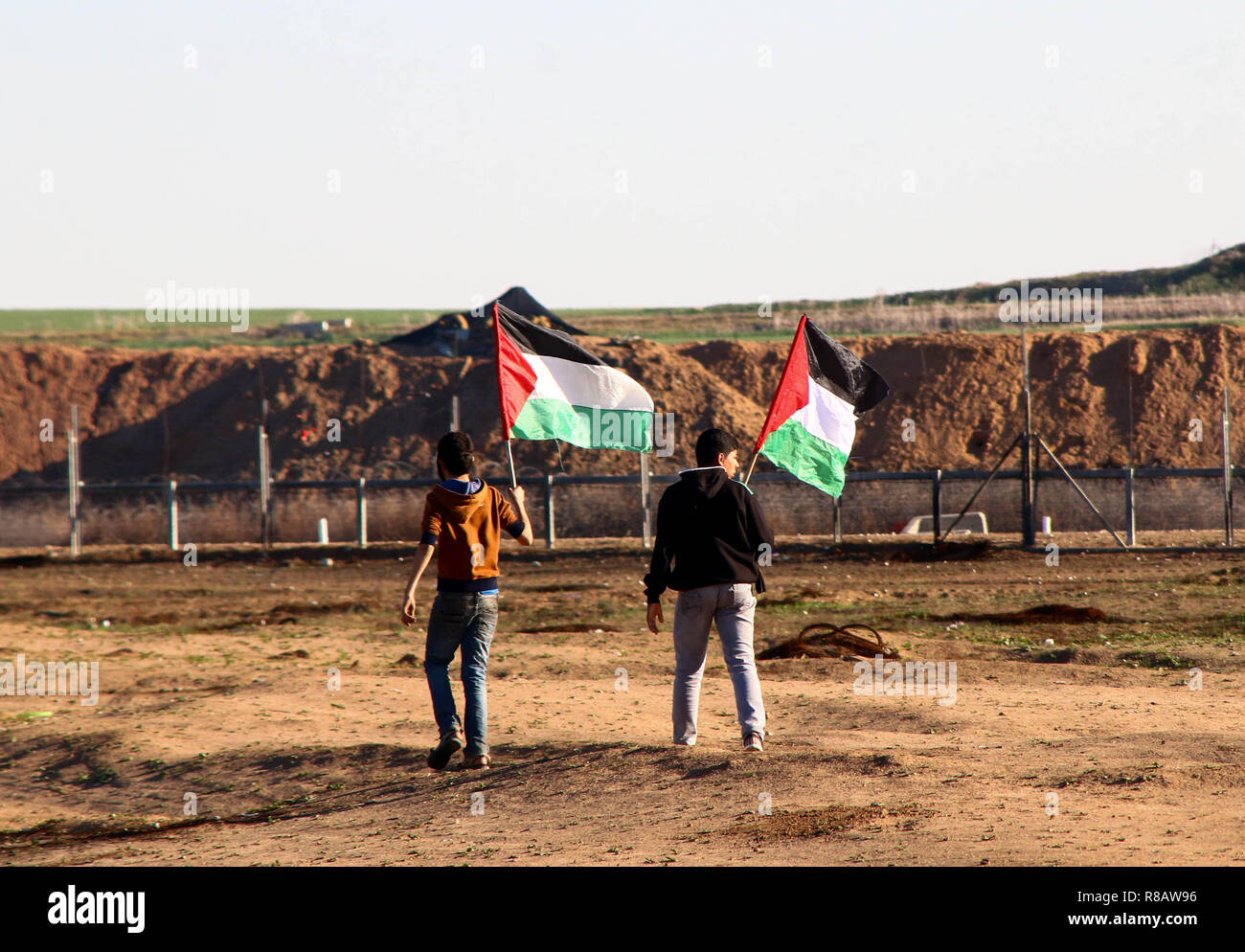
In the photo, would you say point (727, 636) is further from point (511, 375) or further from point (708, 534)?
point (511, 375)

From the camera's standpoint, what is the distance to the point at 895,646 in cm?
1416

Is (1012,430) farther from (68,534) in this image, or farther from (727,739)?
(727,739)

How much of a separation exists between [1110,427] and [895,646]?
103ft

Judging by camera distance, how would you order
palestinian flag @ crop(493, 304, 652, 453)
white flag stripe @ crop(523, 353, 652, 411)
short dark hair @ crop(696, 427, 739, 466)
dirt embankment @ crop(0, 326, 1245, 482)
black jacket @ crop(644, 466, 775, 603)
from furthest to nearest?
dirt embankment @ crop(0, 326, 1245, 482) → white flag stripe @ crop(523, 353, 652, 411) → palestinian flag @ crop(493, 304, 652, 453) → short dark hair @ crop(696, 427, 739, 466) → black jacket @ crop(644, 466, 775, 603)

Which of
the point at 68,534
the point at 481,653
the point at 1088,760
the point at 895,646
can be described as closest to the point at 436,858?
the point at 481,653

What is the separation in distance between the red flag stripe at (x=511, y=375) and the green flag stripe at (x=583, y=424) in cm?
7

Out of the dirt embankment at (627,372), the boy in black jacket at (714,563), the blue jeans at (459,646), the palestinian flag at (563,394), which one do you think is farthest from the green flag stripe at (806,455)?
the dirt embankment at (627,372)

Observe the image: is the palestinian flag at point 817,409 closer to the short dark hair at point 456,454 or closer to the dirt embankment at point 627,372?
the short dark hair at point 456,454

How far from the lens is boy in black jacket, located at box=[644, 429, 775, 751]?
26.8ft

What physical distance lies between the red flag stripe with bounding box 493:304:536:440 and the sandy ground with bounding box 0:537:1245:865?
2611mm

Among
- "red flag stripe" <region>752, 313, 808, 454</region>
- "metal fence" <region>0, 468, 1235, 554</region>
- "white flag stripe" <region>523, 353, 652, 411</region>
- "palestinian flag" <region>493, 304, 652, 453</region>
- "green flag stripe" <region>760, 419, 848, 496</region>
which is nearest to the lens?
"palestinian flag" <region>493, 304, 652, 453</region>

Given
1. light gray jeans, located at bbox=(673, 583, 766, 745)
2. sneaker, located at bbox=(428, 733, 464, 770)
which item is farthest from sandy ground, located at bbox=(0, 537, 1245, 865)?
light gray jeans, located at bbox=(673, 583, 766, 745)

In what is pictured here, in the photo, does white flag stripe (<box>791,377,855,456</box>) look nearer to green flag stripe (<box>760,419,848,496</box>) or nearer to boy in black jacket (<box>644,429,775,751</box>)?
green flag stripe (<box>760,419,848,496</box>)

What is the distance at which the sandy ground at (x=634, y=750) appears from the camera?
268 inches
